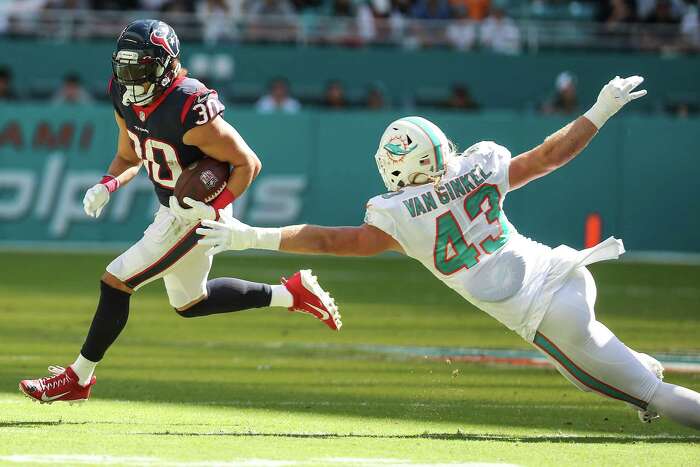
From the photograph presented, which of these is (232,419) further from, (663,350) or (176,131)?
(663,350)

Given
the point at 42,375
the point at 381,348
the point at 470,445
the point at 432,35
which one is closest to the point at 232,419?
the point at 470,445

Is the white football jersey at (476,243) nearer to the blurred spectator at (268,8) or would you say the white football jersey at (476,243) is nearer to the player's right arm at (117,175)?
the player's right arm at (117,175)

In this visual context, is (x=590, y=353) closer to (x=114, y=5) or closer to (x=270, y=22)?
(x=270, y=22)

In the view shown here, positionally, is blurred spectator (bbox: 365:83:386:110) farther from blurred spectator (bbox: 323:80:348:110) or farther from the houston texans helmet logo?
the houston texans helmet logo

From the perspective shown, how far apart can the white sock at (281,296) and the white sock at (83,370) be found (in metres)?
1.34

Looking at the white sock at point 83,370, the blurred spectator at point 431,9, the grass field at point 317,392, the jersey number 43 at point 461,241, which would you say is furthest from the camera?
the blurred spectator at point 431,9

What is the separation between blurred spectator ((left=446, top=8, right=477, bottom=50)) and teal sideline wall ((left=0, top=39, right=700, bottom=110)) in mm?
189

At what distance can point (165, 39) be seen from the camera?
700 centimetres

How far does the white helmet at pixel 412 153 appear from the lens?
6.05m

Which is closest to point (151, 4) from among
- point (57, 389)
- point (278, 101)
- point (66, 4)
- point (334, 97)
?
point (66, 4)

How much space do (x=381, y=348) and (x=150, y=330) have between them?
6.75 feet

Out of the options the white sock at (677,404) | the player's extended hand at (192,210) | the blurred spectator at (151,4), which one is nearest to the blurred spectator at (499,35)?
the blurred spectator at (151,4)

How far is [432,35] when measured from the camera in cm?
1991

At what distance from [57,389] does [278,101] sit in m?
12.7
